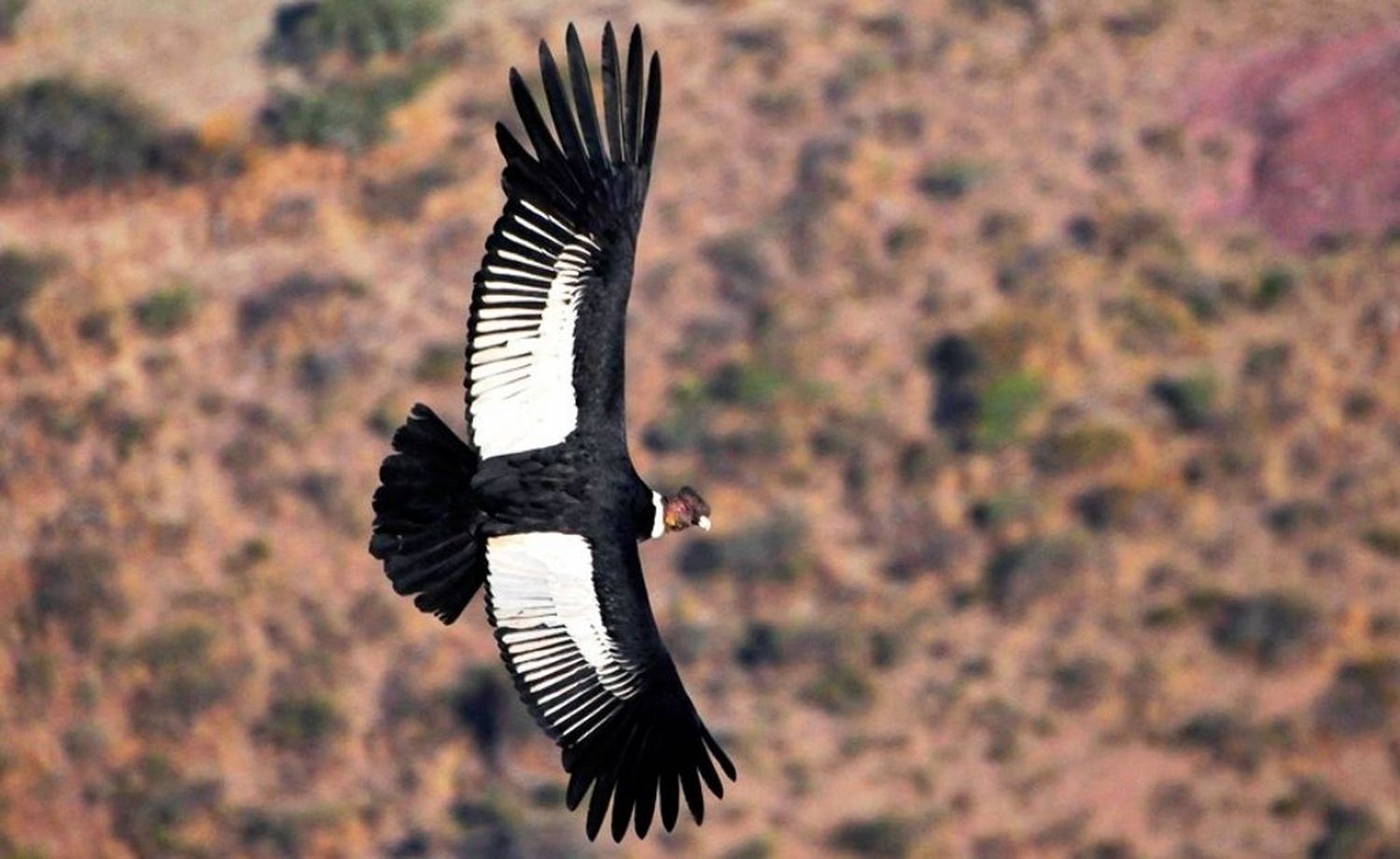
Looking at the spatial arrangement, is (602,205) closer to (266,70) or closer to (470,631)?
(470,631)

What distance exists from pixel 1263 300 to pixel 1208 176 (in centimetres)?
314

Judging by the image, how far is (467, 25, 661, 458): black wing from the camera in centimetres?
1241

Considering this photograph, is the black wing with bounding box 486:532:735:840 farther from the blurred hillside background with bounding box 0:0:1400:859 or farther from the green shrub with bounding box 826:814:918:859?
the blurred hillside background with bounding box 0:0:1400:859

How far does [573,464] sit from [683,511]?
110 centimetres

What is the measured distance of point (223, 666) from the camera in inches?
1259

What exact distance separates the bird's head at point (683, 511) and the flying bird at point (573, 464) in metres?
0.69

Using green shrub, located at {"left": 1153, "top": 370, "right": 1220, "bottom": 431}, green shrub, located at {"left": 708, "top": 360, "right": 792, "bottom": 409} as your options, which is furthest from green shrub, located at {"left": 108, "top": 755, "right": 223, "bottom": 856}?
green shrub, located at {"left": 1153, "top": 370, "right": 1220, "bottom": 431}

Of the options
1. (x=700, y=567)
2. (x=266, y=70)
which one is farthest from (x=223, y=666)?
(x=266, y=70)

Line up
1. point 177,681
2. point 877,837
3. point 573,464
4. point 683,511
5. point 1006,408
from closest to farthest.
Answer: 1. point 573,464
2. point 683,511
3. point 877,837
4. point 177,681
5. point 1006,408

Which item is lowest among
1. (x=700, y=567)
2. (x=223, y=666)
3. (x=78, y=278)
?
(x=223, y=666)

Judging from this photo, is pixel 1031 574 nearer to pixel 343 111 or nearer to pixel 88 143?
pixel 343 111

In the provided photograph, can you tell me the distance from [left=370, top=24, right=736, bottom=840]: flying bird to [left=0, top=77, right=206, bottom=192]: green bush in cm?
2809

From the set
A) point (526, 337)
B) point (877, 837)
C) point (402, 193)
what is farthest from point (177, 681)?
point (526, 337)

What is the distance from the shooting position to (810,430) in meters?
33.8
